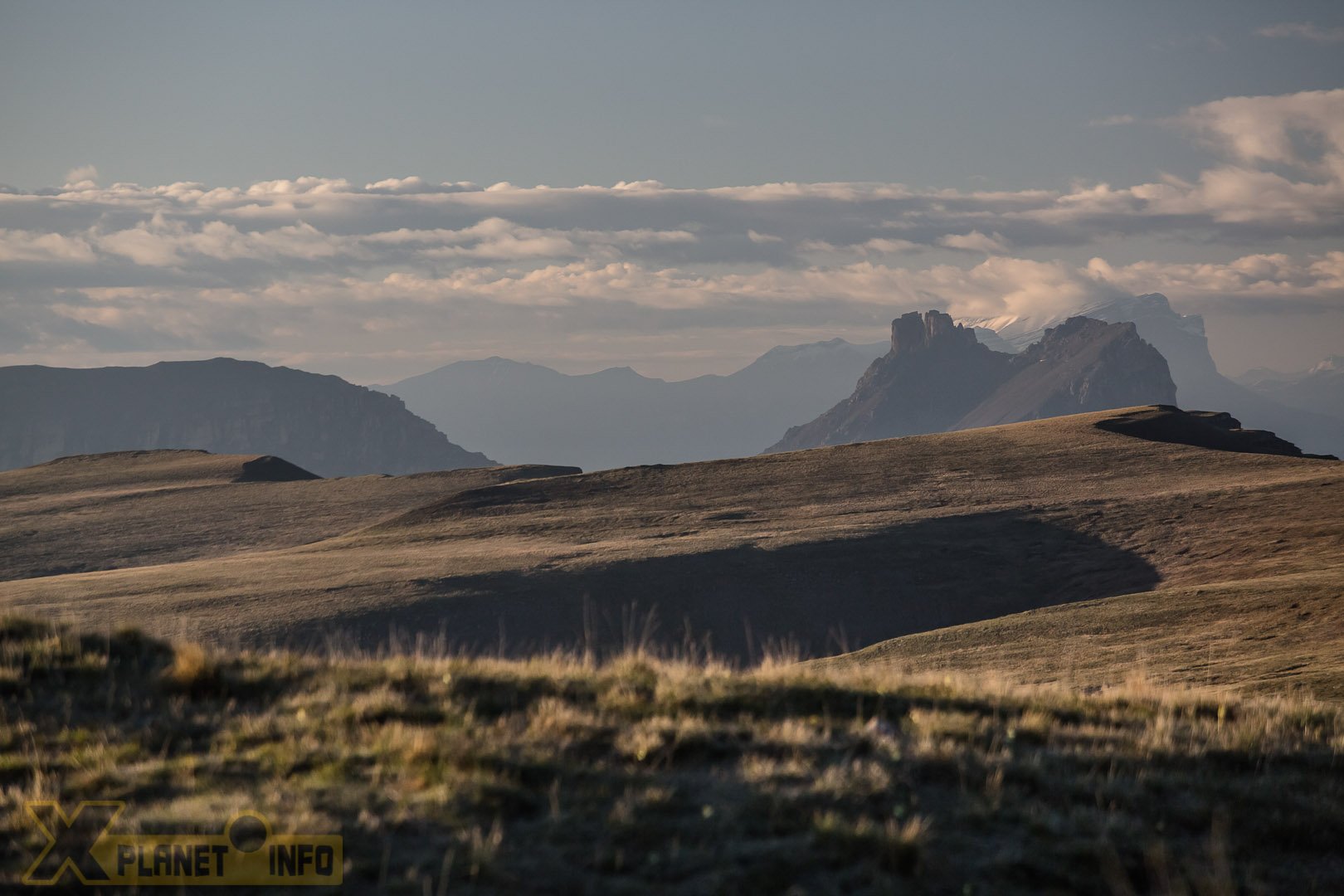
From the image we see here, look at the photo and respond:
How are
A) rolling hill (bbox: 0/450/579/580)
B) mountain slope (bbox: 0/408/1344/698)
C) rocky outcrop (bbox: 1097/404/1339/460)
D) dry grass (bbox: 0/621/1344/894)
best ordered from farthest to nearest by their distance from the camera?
rocky outcrop (bbox: 1097/404/1339/460) → rolling hill (bbox: 0/450/579/580) → mountain slope (bbox: 0/408/1344/698) → dry grass (bbox: 0/621/1344/894)

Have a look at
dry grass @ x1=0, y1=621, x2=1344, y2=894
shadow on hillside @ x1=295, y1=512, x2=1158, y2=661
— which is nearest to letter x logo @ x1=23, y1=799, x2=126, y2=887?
dry grass @ x1=0, y1=621, x2=1344, y2=894

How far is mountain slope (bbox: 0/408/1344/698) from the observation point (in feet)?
113

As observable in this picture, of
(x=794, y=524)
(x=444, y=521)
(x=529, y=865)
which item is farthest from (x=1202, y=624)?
(x=444, y=521)

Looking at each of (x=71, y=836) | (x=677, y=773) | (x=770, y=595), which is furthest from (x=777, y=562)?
(x=71, y=836)

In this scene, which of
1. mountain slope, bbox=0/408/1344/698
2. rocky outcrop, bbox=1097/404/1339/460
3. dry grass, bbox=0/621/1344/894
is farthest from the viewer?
rocky outcrop, bbox=1097/404/1339/460

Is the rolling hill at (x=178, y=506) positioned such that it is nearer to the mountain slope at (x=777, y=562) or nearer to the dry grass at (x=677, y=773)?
the mountain slope at (x=777, y=562)

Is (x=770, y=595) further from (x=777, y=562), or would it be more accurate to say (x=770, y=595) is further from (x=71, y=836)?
(x=71, y=836)

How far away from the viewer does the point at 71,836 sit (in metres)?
6.54

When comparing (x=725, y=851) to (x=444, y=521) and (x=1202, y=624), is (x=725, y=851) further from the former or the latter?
(x=444, y=521)

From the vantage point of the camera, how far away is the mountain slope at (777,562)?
1358 inches
